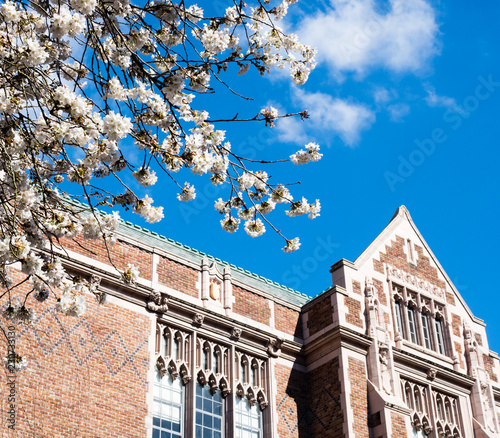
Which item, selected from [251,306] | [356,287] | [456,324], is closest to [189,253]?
[251,306]

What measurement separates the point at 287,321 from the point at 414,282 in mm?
4207

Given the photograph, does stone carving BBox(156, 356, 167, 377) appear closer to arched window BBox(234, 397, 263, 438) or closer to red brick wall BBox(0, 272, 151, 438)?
red brick wall BBox(0, 272, 151, 438)

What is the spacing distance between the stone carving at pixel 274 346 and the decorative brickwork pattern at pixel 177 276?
2.16 m

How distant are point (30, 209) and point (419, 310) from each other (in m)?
15.7

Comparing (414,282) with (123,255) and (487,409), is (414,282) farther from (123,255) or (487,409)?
(123,255)

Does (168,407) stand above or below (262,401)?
below

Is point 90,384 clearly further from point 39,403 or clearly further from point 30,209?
point 30,209

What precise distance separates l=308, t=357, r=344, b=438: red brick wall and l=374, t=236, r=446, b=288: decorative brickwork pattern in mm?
3726

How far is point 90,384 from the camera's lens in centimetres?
1602

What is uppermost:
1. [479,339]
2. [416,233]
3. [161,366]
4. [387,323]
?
[416,233]

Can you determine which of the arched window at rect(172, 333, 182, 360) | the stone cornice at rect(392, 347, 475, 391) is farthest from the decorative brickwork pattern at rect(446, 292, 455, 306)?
the arched window at rect(172, 333, 182, 360)

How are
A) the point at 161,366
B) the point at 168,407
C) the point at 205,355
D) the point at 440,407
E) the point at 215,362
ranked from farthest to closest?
1. the point at 440,407
2. the point at 215,362
3. the point at 205,355
4. the point at 161,366
5. the point at 168,407

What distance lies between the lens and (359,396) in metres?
19.0

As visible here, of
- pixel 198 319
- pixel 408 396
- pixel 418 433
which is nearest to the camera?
pixel 198 319
